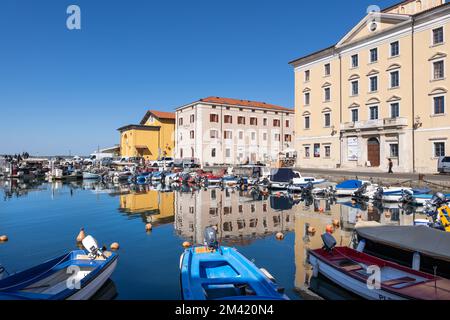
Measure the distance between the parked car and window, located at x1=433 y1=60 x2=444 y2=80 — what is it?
26.8 ft

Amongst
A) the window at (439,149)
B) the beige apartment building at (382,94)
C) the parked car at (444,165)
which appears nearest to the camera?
the parked car at (444,165)

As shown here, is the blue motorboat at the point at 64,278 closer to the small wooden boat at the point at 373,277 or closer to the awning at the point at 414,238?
the small wooden boat at the point at 373,277

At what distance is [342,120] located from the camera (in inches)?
1580

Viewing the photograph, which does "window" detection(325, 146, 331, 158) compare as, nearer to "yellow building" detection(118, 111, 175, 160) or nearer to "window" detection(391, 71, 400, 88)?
"window" detection(391, 71, 400, 88)

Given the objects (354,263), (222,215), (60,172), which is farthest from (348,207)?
(60,172)

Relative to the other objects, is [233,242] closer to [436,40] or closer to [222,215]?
[222,215]

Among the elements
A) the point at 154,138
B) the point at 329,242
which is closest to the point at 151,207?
the point at 329,242

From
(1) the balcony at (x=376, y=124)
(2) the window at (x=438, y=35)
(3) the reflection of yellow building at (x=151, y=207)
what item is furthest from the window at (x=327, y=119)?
(3) the reflection of yellow building at (x=151, y=207)

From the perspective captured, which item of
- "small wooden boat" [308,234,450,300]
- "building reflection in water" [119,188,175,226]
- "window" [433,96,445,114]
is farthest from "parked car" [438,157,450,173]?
"small wooden boat" [308,234,450,300]

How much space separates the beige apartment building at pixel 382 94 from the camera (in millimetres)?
31391

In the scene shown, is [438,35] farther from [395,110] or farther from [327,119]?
[327,119]

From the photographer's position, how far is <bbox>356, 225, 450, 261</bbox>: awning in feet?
27.2

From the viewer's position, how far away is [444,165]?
1150 inches

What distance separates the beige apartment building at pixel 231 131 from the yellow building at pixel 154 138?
4620 millimetres
